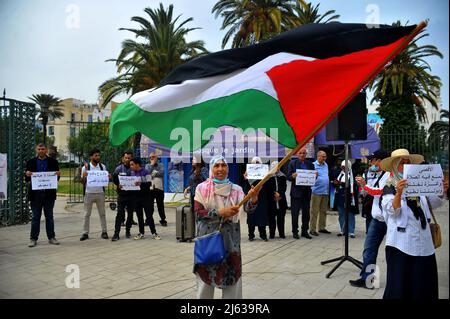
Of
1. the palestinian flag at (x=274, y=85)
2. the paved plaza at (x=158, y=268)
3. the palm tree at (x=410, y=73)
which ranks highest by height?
the palm tree at (x=410, y=73)

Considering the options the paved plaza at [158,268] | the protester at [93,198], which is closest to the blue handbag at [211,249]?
the paved plaza at [158,268]

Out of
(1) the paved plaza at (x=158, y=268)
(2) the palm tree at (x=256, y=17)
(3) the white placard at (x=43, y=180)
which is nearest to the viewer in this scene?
(1) the paved plaza at (x=158, y=268)

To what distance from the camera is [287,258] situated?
287 inches

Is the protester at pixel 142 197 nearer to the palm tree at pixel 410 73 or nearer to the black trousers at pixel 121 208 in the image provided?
the black trousers at pixel 121 208

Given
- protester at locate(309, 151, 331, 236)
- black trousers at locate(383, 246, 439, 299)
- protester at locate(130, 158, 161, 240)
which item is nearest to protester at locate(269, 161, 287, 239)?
protester at locate(309, 151, 331, 236)

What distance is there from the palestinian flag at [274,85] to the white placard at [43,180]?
4243 mm

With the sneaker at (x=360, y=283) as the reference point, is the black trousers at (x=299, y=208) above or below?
above

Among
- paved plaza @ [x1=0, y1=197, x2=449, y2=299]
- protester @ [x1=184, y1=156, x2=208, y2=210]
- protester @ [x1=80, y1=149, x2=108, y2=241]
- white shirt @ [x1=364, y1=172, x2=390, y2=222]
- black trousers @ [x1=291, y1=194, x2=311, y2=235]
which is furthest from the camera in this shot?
black trousers @ [x1=291, y1=194, x2=311, y2=235]

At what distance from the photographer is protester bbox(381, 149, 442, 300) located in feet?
13.6

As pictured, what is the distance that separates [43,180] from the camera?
26.9 ft

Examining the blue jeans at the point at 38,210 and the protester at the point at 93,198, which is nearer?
the blue jeans at the point at 38,210

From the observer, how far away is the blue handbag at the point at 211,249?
371 centimetres

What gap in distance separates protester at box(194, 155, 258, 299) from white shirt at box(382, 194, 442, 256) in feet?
5.39

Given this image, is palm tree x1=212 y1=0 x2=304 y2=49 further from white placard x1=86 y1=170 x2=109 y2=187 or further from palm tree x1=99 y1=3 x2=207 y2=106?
white placard x1=86 y1=170 x2=109 y2=187
